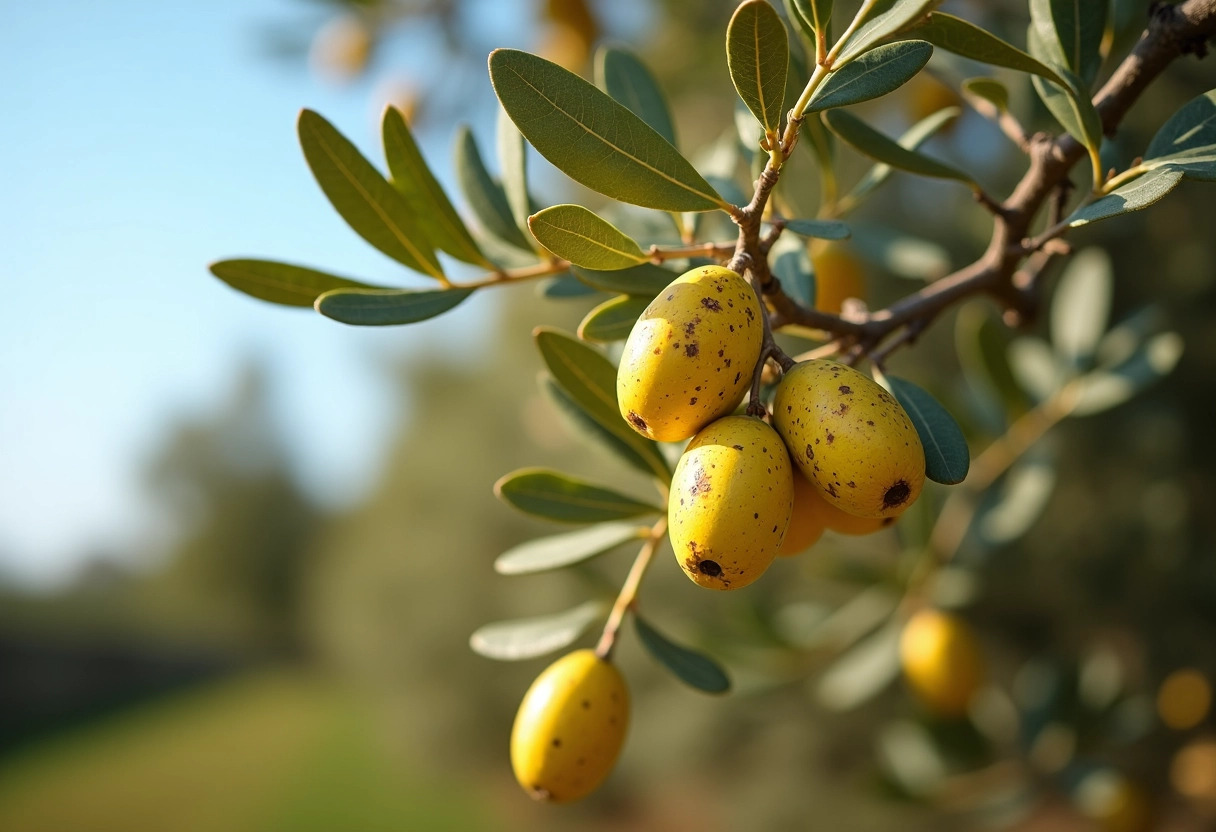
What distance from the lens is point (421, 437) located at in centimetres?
800

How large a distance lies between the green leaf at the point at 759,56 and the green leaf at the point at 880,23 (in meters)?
0.04

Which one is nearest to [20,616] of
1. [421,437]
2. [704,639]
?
[421,437]

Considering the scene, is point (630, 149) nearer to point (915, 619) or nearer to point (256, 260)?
point (256, 260)

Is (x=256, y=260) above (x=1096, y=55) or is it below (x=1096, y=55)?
above

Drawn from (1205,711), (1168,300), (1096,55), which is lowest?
(1205,711)

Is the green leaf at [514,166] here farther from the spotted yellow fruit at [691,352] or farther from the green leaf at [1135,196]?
the green leaf at [1135,196]

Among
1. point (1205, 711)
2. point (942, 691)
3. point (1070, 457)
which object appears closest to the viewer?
point (942, 691)

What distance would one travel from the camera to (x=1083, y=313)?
53.5 inches

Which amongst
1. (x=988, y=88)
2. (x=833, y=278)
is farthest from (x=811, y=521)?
(x=833, y=278)

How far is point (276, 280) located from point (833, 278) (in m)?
0.84

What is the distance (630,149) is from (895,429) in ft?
0.89

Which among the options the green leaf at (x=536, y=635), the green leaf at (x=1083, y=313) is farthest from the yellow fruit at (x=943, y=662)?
the green leaf at (x=536, y=635)

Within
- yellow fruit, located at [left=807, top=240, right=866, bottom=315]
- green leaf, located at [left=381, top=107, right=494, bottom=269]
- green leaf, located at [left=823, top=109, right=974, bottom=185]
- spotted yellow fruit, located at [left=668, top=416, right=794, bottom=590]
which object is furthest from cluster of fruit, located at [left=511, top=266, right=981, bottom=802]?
yellow fruit, located at [left=807, top=240, right=866, bottom=315]

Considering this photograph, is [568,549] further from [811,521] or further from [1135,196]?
[1135,196]
